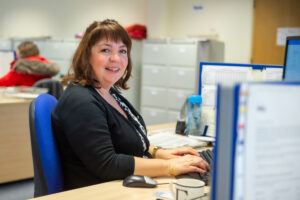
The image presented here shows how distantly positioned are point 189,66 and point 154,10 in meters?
1.39

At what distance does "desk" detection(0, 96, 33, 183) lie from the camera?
2.99 metres

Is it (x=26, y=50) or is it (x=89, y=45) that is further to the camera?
(x=26, y=50)

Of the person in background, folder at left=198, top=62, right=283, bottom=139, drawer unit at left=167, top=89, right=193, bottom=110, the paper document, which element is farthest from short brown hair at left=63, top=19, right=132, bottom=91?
drawer unit at left=167, top=89, right=193, bottom=110

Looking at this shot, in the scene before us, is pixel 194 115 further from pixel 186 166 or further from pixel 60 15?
pixel 60 15

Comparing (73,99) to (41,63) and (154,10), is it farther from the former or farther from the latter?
(154,10)

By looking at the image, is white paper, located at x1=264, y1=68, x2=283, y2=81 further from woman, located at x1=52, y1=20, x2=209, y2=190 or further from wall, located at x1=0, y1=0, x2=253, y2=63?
wall, located at x1=0, y1=0, x2=253, y2=63

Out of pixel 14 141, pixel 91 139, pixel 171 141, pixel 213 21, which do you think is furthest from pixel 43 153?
pixel 213 21

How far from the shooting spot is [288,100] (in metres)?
0.62

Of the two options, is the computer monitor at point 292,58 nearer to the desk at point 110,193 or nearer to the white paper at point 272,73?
the white paper at point 272,73

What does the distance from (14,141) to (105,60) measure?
77.7 inches

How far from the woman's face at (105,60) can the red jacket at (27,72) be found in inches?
98.3

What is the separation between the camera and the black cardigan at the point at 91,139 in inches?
47.3

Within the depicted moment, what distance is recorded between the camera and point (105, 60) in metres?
1.42

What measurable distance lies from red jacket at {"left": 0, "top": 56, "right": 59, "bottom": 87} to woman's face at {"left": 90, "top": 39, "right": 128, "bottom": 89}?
250 cm
